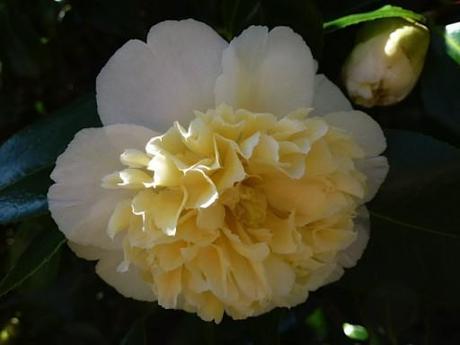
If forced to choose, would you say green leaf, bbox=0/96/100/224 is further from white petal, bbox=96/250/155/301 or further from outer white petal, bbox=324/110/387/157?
outer white petal, bbox=324/110/387/157

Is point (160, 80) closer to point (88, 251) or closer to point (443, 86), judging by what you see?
point (88, 251)

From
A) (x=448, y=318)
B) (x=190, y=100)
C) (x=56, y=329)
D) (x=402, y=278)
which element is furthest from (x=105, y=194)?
(x=448, y=318)

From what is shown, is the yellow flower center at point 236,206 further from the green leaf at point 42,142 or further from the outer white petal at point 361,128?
the green leaf at point 42,142

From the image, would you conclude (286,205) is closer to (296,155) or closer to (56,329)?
(296,155)

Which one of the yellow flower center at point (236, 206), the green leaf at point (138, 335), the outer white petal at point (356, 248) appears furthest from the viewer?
the green leaf at point (138, 335)

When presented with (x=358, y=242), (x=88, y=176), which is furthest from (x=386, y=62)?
(x=88, y=176)

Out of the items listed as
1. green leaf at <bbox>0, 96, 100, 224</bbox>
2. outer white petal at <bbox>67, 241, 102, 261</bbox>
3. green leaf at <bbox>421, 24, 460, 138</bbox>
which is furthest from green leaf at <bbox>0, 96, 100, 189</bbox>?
green leaf at <bbox>421, 24, 460, 138</bbox>

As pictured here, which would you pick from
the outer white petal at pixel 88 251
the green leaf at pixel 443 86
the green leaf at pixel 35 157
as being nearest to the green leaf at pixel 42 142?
the green leaf at pixel 35 157
